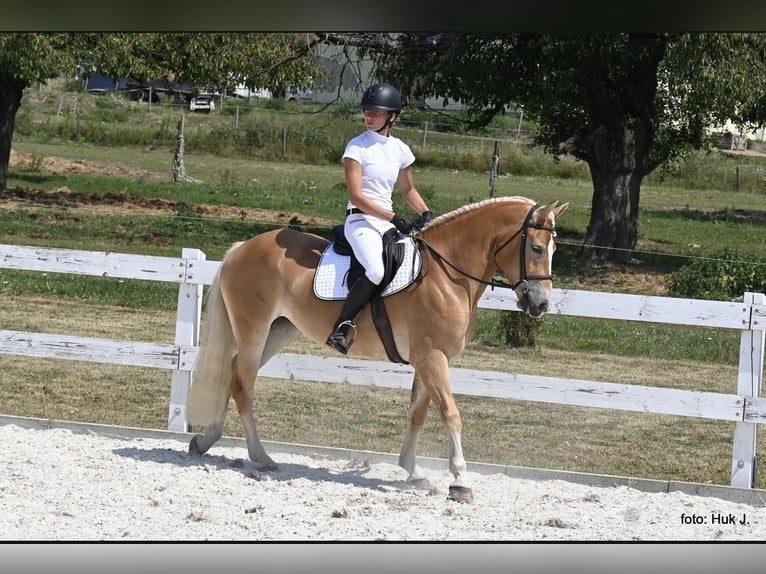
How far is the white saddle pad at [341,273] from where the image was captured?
5.50 m

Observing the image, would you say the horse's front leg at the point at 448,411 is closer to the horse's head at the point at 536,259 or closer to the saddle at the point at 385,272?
the saddle at the point at 385,272

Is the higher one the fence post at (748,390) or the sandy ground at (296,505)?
the fence post at (748,390)

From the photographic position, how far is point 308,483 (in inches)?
224

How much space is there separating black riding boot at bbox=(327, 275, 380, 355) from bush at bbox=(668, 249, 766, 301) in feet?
17.2

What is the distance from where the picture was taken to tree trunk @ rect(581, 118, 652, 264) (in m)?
11.3

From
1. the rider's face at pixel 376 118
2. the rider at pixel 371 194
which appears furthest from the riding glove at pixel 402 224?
the rider's face at pixel 376 118

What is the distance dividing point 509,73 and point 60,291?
14.9 feet

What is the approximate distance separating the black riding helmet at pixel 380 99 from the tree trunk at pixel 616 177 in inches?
241

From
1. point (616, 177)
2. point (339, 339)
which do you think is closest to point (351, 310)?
point (339, 339)

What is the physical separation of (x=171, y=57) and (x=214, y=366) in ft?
16.9

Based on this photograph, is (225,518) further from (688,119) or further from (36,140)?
(36,140)

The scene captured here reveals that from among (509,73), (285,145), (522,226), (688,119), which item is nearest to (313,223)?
(285,145)

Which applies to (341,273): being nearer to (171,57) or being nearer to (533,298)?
(533,298)

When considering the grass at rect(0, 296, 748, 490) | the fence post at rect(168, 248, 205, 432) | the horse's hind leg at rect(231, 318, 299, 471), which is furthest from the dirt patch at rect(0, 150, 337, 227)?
the horse's hind leg at rect(231, 318, 299, 471)
